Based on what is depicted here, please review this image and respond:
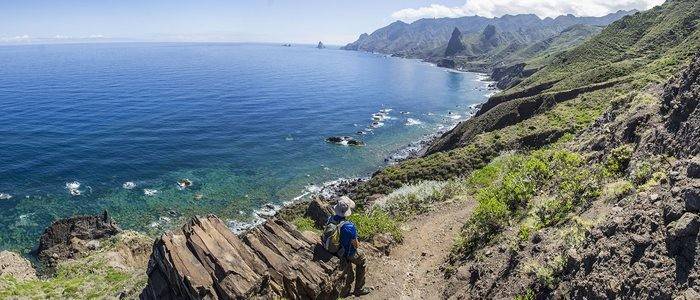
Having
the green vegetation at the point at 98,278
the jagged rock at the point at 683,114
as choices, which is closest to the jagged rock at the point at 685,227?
the jagged rock at the point at 683,114

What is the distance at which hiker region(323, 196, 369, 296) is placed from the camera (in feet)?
51.8

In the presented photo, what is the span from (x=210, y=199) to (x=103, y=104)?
240ft

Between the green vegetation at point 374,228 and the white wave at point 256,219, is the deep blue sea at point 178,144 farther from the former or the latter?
the green vegetation at point 374,228

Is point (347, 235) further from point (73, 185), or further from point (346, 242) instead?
point (73, 185)

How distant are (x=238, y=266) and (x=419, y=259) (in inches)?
383

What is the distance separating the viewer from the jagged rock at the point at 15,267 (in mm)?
34750

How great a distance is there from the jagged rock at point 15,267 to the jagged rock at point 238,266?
25.9m

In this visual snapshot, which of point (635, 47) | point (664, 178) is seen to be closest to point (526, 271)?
point (664, 178)

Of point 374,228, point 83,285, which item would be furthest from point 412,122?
point 83,285

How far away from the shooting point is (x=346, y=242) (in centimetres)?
1599

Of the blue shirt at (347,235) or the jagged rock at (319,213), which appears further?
the jagged rock at (319,213)

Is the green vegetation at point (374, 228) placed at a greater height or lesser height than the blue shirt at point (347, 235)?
lesser

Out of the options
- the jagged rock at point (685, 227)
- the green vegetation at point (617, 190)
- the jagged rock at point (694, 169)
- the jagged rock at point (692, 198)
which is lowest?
the green vegetation at point (617, 190)

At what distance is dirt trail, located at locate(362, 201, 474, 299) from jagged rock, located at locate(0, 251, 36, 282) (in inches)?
1186
